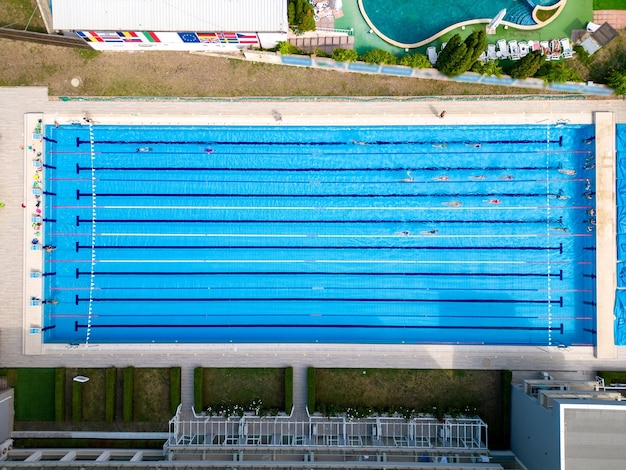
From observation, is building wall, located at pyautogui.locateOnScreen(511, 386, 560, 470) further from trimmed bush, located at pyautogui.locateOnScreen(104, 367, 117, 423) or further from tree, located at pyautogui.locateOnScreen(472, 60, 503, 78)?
trimmed bush, located at pyautogui.locateOnScreen(104, 367, 117, 423)

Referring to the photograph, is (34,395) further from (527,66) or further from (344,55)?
(527,66)

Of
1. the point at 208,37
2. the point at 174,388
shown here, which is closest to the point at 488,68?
the point at 208,37

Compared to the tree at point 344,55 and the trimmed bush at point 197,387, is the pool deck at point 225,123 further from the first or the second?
the tree at point 344,55

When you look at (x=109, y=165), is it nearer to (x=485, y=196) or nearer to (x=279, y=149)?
(x=279, y=149)

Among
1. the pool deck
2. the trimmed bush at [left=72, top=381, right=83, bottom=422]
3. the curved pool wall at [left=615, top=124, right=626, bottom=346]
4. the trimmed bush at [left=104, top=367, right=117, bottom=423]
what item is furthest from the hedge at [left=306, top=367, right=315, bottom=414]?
the curved pool wall at [left=615, top=124, right=626, bottom=346]

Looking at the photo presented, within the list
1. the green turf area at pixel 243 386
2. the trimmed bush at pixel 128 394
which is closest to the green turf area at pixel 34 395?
the trimmed bush at pixel 128 394
